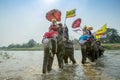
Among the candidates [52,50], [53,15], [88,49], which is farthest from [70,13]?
[52,50]

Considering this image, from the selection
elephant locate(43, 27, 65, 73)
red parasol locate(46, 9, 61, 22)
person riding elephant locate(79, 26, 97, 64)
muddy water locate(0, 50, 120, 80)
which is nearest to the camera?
muddy water locate(0, 50, 120, 80)

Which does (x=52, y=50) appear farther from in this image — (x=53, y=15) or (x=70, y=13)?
(x=70, y=13)

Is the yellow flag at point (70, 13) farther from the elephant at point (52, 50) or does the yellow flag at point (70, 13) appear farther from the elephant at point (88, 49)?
the elephant at point (52, 50)

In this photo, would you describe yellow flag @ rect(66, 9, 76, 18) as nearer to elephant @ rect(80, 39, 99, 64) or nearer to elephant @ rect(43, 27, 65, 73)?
elephant @ rect(80, 39, 99, 64)

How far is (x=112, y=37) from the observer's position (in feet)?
343

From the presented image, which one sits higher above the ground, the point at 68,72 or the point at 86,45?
the point at 86,45

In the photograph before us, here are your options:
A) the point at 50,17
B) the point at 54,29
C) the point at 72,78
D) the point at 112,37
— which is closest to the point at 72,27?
the point at 50,17

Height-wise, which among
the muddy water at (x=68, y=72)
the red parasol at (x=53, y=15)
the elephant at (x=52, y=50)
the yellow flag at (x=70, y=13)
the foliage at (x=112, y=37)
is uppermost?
the foliage at (x=112, y=37)

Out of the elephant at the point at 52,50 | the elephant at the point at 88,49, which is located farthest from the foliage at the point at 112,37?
the elephant at the point at 52,50

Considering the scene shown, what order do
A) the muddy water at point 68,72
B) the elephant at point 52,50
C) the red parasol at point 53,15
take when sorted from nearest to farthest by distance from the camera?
the muddy water at point 68,72 → the elephant at point 52,50 → the red parasol at point 53,15

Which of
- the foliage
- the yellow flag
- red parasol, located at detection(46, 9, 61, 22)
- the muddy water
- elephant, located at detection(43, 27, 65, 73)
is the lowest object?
the muddy water

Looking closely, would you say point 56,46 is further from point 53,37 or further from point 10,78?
point 10,78

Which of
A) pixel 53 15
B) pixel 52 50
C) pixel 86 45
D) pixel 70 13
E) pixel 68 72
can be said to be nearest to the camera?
pixel 52 50

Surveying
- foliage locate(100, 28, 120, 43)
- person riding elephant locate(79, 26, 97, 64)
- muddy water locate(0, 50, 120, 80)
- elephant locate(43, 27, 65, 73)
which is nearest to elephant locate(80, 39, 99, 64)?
person riding elephant locate(79, 26, 97, 64)
